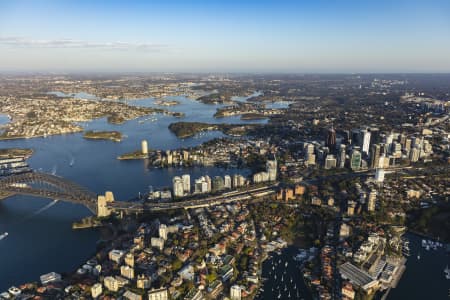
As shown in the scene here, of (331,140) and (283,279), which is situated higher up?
(331,140)

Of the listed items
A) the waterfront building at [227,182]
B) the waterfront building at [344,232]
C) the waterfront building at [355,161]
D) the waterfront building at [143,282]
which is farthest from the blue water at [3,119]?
the waterfront building at [344,232]

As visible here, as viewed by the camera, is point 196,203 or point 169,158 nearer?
point 196,203

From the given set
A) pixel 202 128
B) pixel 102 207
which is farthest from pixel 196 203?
pixel 202 128

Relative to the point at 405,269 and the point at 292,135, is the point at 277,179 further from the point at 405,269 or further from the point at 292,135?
the point at 292,135

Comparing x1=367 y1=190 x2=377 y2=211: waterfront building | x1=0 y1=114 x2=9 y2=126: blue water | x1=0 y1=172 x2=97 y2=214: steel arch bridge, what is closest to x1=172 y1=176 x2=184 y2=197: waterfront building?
x1=0 y1=172 x2=97 y2=214: steel arch bridge

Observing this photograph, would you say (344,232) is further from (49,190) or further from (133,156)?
(133,156)

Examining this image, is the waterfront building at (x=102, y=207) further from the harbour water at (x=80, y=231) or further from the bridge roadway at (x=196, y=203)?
the harbour water at (x=80, y=231)

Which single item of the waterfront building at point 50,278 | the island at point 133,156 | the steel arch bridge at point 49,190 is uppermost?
the steel arch bridge at point 49,190

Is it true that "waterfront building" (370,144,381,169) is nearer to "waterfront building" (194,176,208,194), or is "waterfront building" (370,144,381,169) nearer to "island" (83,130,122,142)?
"waterfront building" (194,176,208,194)
